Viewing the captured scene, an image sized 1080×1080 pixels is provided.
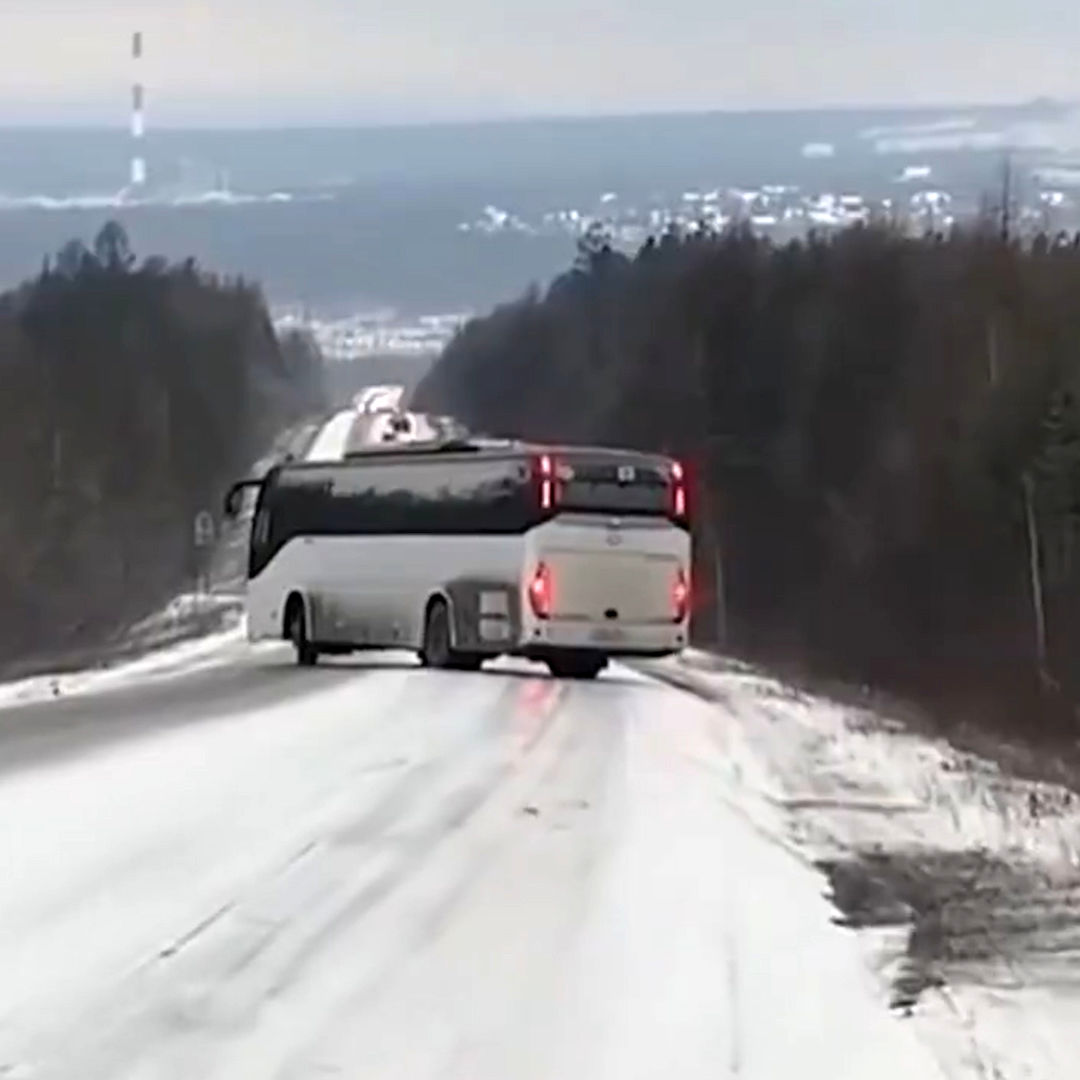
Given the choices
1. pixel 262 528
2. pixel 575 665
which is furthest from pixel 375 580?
pixel 262 528

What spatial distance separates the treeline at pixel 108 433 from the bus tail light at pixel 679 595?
48995mm

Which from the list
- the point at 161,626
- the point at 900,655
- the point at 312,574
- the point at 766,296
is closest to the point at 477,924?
the point at 312,574

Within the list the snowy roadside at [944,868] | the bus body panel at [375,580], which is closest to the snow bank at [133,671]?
the bus body panel at [375,580]

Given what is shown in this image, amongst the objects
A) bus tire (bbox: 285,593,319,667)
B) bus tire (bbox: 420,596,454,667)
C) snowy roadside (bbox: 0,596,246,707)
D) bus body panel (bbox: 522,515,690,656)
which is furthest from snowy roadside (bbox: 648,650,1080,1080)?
bus tire (bbox: 285,593,319,667)

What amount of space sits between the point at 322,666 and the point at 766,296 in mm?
78804

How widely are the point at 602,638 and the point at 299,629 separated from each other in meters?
8.91

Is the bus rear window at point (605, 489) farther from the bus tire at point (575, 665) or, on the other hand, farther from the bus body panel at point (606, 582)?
the bus tire at point (575, 665)

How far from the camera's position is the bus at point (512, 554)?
40.1m

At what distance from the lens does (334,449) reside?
14962 centimetres

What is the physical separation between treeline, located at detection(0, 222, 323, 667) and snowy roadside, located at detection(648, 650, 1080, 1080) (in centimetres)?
6508

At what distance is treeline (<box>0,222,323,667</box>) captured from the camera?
380 ft

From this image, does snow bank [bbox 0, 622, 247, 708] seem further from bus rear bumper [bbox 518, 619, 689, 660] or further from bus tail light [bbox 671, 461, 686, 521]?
bus tail light [bbox 671, 461, 686, 521]

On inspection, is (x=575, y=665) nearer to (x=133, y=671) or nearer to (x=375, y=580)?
(x=375, y=580)

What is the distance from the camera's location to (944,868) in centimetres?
1684
